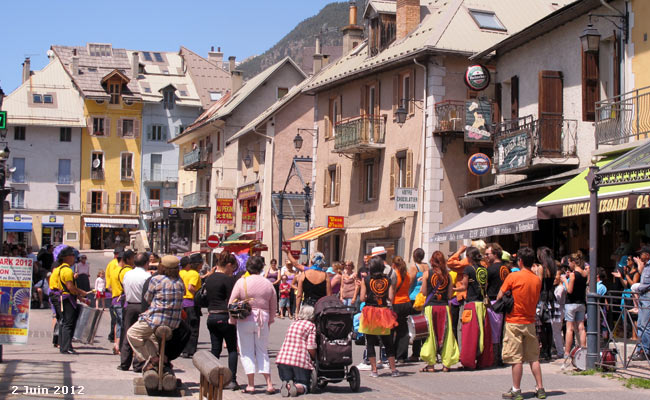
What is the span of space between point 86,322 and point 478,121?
14498 mm

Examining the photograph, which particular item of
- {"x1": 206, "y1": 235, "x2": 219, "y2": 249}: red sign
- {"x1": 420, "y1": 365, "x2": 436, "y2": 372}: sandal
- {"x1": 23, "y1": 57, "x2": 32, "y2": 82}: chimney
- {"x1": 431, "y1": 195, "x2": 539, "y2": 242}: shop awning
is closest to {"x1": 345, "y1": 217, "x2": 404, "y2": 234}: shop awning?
{"x1": 431, "y1": 195, "x2": 539, "y2": 242}: shop awning

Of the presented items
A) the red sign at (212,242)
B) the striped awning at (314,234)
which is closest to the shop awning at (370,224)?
the striped awning at (314,234)

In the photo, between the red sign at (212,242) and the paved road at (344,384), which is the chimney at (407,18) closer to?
the red sign at (212,242)

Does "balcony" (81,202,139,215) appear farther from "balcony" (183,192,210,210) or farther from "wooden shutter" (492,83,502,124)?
"wooden shutter" (492,83,502,124)

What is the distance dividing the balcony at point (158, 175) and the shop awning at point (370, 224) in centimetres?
4613

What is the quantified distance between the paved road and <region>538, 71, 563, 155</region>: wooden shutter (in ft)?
29.9

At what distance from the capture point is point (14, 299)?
527 inches

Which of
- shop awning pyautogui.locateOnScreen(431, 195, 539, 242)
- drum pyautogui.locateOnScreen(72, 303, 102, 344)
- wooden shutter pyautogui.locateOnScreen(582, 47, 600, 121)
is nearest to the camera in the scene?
drum pyautogui.locateOnScreen(72, 303, 102, 344)

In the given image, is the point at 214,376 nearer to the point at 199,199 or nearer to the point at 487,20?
the point at 487,20

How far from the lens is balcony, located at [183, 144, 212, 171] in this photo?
6075cm

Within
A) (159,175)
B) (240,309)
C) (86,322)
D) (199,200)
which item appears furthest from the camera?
(159,175)

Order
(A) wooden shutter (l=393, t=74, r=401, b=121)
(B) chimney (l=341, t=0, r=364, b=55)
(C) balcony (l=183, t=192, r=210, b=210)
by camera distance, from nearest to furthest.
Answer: (A) wooden shutter (l=393, t=74, r=401, b=121) < (B) chimney (l=341, t=0, r=364, b=55) < (C) balcony (l=183, t=192, r=210, b=210)

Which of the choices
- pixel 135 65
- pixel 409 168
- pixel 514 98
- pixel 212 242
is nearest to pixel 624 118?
pixel 514 98

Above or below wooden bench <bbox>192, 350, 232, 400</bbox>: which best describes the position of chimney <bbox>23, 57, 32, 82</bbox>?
Answer: above
